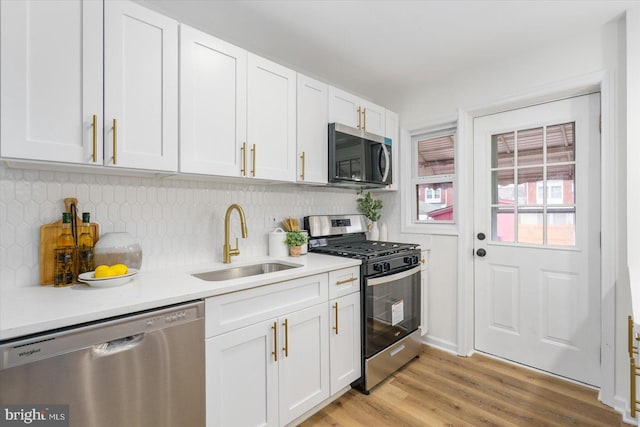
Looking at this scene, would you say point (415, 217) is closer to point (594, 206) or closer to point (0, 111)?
point (594, 206)

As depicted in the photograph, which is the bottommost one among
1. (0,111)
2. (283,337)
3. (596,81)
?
(283,337)

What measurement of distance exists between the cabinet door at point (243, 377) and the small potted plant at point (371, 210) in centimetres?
178

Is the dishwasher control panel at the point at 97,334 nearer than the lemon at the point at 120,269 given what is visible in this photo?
Yes

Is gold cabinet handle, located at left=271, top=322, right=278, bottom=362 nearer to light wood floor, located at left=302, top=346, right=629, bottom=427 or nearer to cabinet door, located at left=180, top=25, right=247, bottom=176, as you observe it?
light wood floor, located at left=302, top=346, right=629, bottom=427

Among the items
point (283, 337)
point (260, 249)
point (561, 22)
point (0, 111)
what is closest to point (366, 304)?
point (283, 337)

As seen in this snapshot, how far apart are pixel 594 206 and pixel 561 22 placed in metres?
1.26

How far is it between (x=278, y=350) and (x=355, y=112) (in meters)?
1.92

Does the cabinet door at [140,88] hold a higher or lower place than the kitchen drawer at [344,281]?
higher

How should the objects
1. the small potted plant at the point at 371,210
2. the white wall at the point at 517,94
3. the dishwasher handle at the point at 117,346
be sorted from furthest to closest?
the small potted plant at the point at 371,210, the white wall at the point at 517,94, the dishwasher handle at the point at 117,346

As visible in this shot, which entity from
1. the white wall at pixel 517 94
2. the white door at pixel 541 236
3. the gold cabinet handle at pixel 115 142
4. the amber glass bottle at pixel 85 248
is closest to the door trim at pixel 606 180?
the white wall at pixel 517 94

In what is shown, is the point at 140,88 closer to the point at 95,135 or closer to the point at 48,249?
the point at 95,135

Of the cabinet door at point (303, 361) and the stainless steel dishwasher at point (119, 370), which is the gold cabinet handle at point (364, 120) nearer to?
the cabinet door at point (303, 361)

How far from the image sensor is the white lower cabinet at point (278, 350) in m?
1.41

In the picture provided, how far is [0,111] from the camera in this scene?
1122 millimetres
